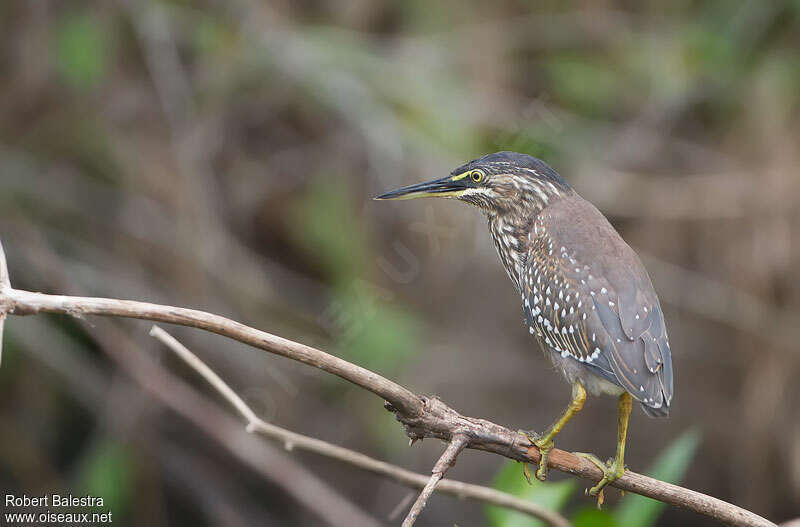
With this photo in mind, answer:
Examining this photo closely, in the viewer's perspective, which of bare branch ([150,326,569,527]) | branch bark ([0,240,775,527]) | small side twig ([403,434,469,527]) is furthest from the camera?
bare branch ([150,326,569,527])

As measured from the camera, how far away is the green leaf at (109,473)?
3.86m

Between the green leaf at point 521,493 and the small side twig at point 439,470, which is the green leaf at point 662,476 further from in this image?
the small side twig at point 439,470

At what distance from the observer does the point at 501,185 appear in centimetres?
216

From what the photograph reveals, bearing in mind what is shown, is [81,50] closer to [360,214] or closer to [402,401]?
[360,214]

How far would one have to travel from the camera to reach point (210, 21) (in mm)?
4023

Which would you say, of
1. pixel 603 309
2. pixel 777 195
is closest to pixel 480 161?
pixel 603 309

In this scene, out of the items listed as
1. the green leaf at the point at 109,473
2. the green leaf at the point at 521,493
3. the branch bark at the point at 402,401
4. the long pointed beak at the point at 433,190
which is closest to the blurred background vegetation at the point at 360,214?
the green leaf at the point at 109,473

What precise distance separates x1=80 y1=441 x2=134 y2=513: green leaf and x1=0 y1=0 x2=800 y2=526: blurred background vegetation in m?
0.01

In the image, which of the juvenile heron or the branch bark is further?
the juvenile heron

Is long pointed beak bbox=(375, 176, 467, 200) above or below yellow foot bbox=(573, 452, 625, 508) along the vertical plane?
above

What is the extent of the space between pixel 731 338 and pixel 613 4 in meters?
1.90

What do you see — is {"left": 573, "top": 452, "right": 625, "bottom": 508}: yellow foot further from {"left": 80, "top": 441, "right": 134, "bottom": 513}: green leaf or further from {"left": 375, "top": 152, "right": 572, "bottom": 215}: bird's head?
{"left": 80, "top": 441, "right": 134, "bottom": 513}: green leaf

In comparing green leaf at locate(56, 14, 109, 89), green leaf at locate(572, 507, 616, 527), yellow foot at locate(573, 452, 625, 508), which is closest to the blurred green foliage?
green leaf at locate(56, 14, 109, 89)

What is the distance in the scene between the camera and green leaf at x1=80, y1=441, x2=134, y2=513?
386 centimetres
